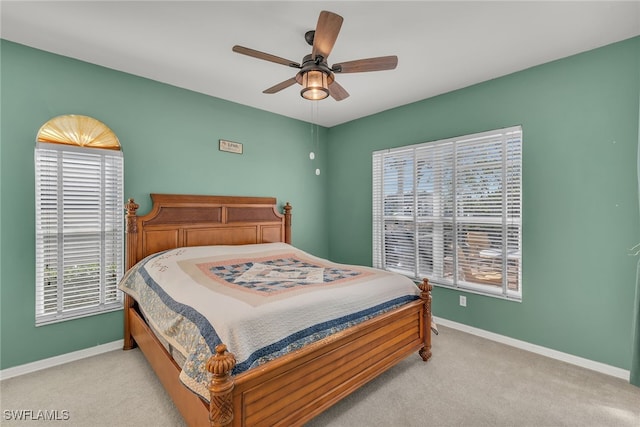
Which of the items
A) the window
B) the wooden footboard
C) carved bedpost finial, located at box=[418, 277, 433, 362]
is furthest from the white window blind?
the window

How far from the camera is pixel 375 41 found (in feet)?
7.79

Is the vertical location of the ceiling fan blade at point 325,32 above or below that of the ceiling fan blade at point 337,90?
above

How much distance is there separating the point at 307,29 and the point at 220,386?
236 cm

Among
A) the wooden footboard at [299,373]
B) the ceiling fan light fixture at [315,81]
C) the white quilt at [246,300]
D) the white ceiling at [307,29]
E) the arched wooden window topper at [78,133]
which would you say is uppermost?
the white ceiling at [307,29]

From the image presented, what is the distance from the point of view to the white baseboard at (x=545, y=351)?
2418 millimetres

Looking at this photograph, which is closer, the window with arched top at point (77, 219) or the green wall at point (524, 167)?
the green wall at point (524, 167)

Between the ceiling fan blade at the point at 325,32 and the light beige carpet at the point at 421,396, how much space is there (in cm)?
238

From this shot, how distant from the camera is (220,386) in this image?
50.4 inches

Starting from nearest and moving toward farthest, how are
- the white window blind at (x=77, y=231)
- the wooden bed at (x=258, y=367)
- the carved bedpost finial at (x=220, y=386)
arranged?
the carved bedpost finial at (x=220, y=386) → the wooden bed at (x=258, y=367) → the white window blind at (x=77, y=231)

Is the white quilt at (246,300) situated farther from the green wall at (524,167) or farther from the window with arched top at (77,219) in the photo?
the green wall at (524,167)

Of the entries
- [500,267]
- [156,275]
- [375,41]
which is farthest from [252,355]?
[500,267]

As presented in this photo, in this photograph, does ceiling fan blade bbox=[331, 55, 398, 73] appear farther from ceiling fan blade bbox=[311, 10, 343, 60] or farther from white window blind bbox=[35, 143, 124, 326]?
white window blind bbox=[35, 143, 124, 326]

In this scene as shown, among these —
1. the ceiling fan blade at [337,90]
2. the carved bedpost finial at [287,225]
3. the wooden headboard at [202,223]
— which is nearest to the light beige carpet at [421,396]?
the wooden headboard at [202,223]

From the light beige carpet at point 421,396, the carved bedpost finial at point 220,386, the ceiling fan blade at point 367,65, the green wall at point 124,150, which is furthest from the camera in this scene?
the green wall at point 124,150
